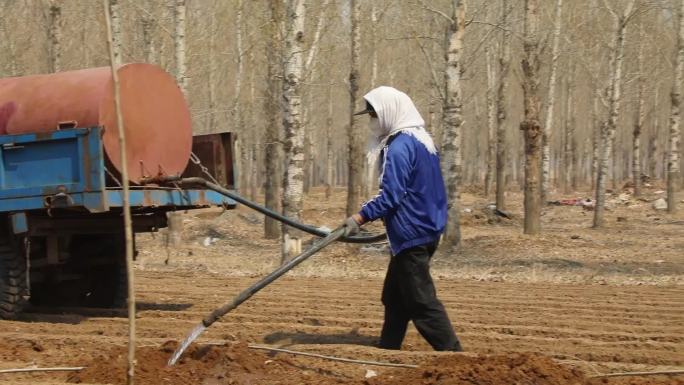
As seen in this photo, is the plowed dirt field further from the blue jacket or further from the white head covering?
the white head covering

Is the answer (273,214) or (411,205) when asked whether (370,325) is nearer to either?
(273,214)

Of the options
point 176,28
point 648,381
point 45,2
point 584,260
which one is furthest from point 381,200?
point 45,2

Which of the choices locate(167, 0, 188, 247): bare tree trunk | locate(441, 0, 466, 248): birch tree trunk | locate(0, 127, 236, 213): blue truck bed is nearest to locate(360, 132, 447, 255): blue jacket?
locate(0, 127, 236, 213): blue truck bed

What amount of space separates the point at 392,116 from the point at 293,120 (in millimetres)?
7337

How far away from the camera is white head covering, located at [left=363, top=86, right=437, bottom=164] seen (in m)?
6.45

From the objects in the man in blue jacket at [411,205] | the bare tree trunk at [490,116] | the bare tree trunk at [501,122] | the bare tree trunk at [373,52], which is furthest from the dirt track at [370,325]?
the bare tree trunk at [490,116]

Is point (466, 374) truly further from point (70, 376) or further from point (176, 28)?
point (176, 28)

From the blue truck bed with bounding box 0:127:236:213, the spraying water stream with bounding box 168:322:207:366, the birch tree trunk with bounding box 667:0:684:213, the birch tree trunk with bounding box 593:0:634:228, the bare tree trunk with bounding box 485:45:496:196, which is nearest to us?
the spraying water stream with bounding box 168:322:207:366

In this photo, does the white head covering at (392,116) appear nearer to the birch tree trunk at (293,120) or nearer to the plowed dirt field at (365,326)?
the plowed dirt field at (365,326)

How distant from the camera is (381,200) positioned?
20.6 feet

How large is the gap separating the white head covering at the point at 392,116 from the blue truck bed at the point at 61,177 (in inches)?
97.3

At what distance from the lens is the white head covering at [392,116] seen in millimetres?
6449

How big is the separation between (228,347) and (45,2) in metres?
21.9

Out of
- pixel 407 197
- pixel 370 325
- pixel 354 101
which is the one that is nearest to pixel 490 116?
pixel 354 101
